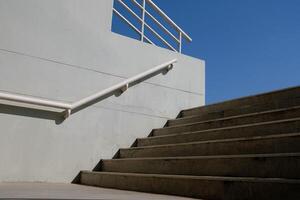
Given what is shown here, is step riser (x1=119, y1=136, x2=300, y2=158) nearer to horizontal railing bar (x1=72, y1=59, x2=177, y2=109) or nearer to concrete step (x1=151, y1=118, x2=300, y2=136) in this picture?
concrete step (x1=151, y1=118, x2=300, y2=136)

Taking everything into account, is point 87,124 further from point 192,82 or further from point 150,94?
point 192,82

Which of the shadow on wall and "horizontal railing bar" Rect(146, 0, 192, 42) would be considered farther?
"horizontal railing bar" Rect(146, 0, 192, 42)

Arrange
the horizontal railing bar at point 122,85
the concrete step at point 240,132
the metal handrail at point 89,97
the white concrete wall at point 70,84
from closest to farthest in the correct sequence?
the concrete step at point 240,132 < the metal handrail at point 89,97 < the white concrete wall at point 70,84 < the horizontal railing bar at point 122,85

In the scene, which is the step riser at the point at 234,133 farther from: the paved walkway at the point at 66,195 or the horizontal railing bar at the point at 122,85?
the paved walkway at the point at 66,195

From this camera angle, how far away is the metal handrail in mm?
3548

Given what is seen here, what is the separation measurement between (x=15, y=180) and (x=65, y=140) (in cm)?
68

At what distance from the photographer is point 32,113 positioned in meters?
3.76

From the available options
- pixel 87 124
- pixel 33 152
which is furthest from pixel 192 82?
pixel 33 152

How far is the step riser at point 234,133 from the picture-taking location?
9.11ft

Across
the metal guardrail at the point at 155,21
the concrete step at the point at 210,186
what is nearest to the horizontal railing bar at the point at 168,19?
the metal guardrail at the point at 155,21

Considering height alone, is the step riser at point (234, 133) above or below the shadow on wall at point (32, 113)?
below

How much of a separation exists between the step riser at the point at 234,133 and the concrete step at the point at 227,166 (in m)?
0.48

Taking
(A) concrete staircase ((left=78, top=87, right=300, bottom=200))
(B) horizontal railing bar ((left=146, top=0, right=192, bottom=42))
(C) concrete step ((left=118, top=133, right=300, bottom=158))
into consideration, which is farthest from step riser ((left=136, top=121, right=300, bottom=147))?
(B) horizontal railing bar ((left=146, top=0, right=192, bottom=42))

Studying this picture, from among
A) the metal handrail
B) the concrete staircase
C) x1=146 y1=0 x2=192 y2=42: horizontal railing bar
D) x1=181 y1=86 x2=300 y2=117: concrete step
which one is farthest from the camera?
x1=146 y1=0 x2=192 y2=42: horizontal railing bar
